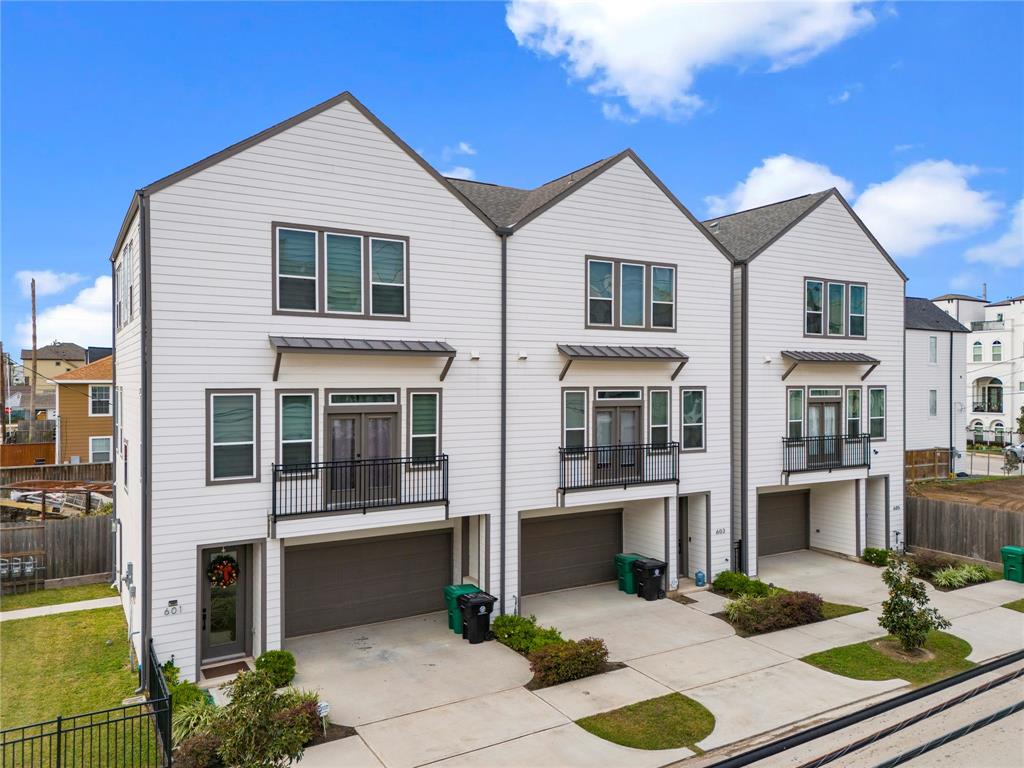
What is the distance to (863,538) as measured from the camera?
64.7 ft

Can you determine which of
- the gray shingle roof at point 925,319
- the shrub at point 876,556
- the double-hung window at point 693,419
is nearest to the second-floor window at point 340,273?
the double-hung window at point 693,419

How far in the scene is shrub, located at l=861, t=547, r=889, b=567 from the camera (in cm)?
1903

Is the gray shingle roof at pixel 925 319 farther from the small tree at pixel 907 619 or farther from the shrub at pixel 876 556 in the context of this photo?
the small tree at pixel 907 619

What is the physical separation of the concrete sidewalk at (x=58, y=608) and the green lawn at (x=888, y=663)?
14.7 metres

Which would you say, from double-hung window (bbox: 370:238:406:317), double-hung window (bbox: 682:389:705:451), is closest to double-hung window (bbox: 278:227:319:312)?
double-hung window (bbox: 370:238:406:317)

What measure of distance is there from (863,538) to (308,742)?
1653 cm

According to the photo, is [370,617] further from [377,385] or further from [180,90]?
[180,90]

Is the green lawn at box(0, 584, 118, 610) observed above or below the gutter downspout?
below

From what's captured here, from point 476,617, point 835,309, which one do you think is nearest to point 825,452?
point 835,309

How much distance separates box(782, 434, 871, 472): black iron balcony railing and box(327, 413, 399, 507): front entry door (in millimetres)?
10592

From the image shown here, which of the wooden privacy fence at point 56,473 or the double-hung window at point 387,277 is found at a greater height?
the double-hung window at point 387,277

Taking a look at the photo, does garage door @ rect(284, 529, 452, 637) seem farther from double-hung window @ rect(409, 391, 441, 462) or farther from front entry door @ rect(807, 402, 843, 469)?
front entry door @ rect(807, 402, 843, 469)

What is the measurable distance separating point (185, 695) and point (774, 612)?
1068 centimetres

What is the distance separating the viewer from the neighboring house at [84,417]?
28516 mm
